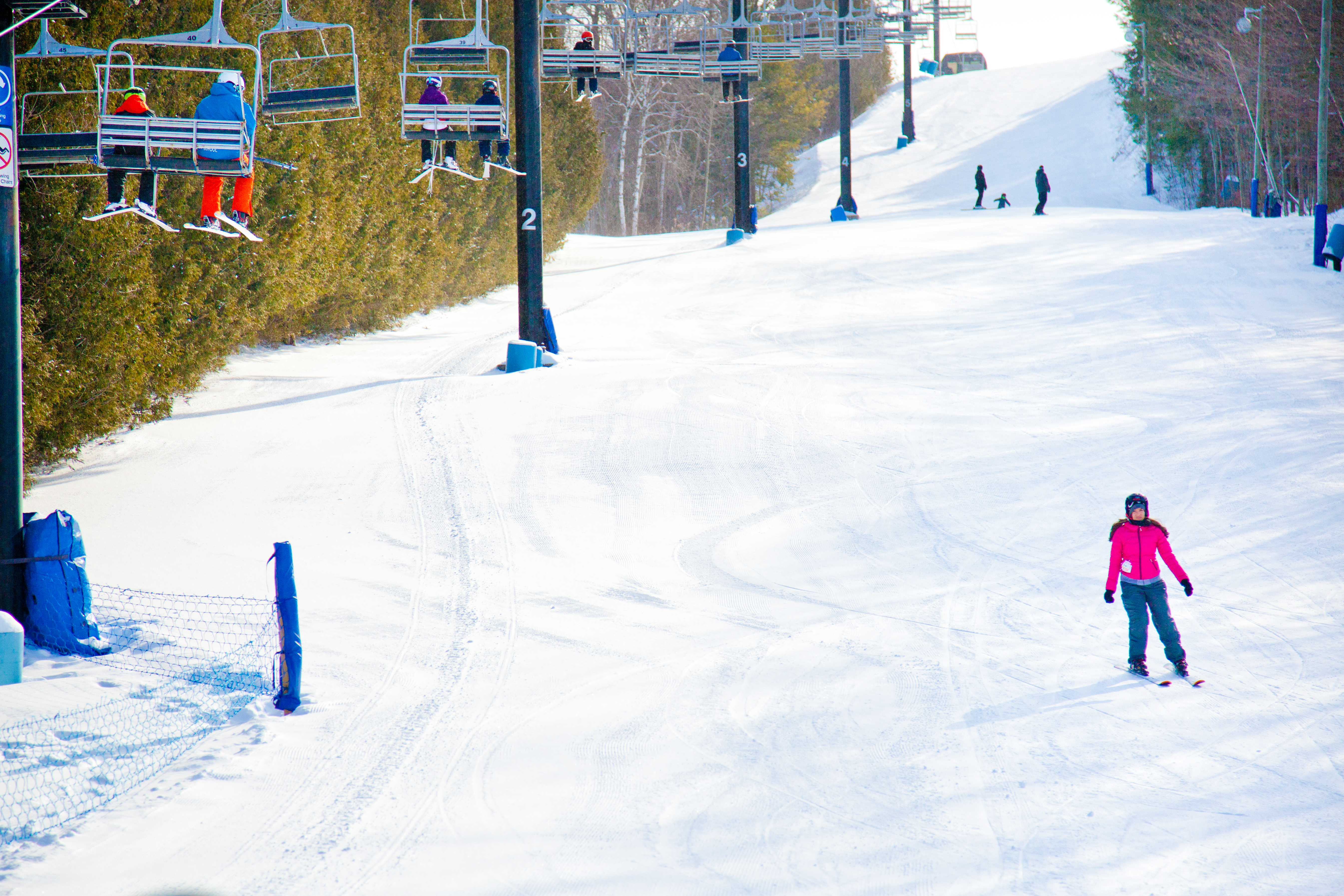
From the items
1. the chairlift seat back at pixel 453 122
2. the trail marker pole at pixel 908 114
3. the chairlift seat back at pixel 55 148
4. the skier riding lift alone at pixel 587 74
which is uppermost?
the trail marker pole at pixel 908 114

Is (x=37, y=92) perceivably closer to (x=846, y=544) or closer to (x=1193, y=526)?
(x=846, y=544)

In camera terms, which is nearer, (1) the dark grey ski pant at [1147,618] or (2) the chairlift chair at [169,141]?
(1) the dark grey ski pant at [1147,618]

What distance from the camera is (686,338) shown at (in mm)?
17344

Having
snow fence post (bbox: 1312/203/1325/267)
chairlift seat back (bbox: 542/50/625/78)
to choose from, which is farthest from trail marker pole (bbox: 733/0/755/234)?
snow fence post (bbox: 1312/203/1325/267)

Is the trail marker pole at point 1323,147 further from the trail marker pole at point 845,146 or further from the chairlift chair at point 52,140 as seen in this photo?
the chairlift chair at point 52,140

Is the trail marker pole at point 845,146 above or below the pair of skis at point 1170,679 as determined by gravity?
above

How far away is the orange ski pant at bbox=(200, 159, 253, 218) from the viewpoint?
8969 millimetres

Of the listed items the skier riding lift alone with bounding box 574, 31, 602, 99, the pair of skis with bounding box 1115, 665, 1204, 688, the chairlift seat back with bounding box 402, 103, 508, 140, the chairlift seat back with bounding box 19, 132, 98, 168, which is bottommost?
the pair of skis with bounding box 1115, 665, 1204, 688

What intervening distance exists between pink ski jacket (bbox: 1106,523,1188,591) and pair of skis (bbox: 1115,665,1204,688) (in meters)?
0.56

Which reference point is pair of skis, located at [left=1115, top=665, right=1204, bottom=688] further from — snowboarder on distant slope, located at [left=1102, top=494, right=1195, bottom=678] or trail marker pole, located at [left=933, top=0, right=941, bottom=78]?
trail marker pole, located at [left=933, top=0, right=941, bottom=78]

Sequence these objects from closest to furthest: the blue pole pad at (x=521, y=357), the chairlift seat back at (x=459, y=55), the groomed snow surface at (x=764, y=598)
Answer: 1. the groomed snow surface at (x=764, y=598)
2. the chairlift seat back at (x=459, y=55)
3. the blue pole pad at (x=521, y=357)

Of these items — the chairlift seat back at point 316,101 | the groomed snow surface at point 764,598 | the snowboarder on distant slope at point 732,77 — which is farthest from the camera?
the snowboarder on distant slope at point 732,77

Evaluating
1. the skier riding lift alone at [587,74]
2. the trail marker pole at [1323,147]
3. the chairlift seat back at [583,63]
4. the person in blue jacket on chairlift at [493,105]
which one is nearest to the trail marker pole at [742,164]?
the skier riding lift alone at [587,74]

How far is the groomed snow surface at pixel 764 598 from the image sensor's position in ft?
16.2
